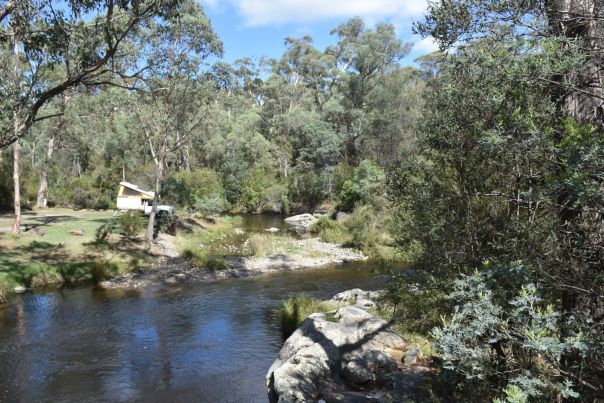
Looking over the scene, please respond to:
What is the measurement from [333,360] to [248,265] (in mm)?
14874

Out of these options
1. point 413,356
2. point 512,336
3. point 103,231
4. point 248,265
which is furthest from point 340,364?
point 103,231

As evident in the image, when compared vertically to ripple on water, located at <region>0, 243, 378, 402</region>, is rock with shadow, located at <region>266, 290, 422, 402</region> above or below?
above

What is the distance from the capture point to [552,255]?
4.38 meters

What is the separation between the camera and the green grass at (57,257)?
20.6 meters

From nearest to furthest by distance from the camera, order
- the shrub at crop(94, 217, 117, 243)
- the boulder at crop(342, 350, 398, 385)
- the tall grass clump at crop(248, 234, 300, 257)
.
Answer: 1. the boulder at crop(342, 350, 398, 385)
2. the shrub at crop(94, 217, 117, 243)
3. the tall grass clump at crop(248, 234, 300, 257)

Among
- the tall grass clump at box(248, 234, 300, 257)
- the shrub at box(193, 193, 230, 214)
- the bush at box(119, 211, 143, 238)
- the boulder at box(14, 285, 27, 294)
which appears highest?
the shrub at box(193, 193, 230, 214)

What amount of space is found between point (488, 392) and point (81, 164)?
67.5 meters

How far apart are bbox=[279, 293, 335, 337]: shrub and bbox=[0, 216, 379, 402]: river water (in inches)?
15.2

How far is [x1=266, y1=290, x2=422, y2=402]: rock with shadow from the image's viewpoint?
32.8ft

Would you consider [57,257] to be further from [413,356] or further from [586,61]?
[586,61]

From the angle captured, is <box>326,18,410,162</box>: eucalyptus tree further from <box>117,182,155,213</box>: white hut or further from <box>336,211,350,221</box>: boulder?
<box>117,182,155,213</box>: white hut

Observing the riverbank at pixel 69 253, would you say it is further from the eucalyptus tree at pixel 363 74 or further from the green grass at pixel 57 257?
the eucalyptus tree at pixel 363 74

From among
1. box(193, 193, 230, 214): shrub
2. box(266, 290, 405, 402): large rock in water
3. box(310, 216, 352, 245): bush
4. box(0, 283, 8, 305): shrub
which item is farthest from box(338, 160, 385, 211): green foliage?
box(0, 283, 8, 305): shrub

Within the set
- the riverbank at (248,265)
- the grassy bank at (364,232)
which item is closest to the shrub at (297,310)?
the riverbank at (248,265)
